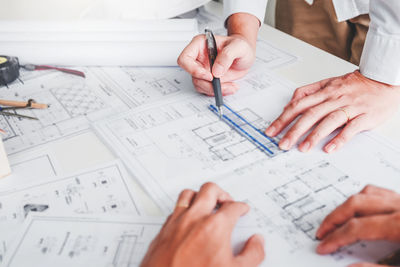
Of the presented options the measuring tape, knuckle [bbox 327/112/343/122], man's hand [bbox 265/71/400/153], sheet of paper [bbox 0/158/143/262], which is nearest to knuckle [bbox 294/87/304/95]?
man's hand [bbox 265/71/400/153]

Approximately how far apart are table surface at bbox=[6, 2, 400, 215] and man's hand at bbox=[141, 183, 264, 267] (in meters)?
0.09

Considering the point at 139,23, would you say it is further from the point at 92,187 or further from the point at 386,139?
the point at 386,139

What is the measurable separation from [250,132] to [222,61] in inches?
7.9

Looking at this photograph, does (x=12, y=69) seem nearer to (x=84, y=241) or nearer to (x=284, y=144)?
(x=84, y=241)

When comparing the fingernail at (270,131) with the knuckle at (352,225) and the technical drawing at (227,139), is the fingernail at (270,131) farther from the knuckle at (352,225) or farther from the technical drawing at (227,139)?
the knuckle at (352,225)

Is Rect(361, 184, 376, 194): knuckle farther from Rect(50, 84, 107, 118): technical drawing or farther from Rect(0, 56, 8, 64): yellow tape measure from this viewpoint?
Rect(0, 56, 8, 64): yellow tape measure

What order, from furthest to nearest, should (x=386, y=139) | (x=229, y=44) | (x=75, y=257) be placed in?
1. (x=229, y=44)
2. (x=386, y=139)
3. (x=75, y=257)

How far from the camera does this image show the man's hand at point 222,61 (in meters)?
0.89

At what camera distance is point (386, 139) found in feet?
2.51

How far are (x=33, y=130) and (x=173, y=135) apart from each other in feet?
1.00

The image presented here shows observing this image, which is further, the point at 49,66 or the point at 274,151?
the point at 49,66

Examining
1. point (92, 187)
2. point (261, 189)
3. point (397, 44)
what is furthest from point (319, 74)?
point (92, 187)

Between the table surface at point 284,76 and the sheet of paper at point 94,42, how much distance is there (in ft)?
0.97

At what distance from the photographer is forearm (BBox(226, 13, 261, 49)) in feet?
3.48
